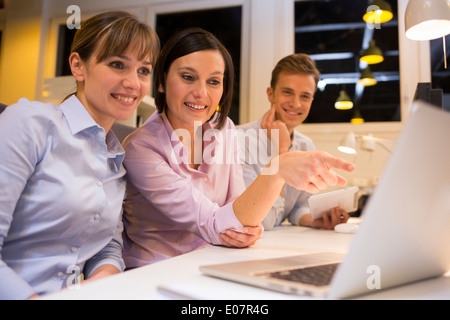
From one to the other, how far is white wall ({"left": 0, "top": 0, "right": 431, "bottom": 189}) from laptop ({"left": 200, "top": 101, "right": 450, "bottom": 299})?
7.91 feet

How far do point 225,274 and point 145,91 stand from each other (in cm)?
71

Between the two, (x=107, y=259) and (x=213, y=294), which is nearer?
(x=213, y=294)

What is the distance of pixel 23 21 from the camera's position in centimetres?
380

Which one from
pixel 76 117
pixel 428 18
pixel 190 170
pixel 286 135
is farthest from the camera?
pixel 286 135

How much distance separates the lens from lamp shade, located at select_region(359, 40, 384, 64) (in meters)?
2.80

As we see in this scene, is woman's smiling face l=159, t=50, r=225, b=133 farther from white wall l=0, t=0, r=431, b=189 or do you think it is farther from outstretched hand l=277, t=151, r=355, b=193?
white wall l=0, t=0, r=431, b=189

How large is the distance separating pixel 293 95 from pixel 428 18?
0.77m

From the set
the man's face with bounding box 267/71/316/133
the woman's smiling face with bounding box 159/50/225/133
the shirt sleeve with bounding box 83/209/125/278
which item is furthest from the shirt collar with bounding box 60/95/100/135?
the man's face with bounding box 267/71/316/133

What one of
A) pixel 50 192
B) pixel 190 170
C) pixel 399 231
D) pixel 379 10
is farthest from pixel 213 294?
pixel 379 10

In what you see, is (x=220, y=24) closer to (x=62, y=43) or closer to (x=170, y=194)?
(x=62, y=43)

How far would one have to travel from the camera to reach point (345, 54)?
3.21m

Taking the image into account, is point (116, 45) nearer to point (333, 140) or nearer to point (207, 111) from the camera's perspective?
point (207, 111)

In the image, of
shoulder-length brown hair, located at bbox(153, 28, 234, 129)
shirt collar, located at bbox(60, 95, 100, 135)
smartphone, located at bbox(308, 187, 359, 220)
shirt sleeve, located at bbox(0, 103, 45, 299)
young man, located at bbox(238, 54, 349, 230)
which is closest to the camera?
shirt sleeve, located at bbox(0, 103, 45, 299)
